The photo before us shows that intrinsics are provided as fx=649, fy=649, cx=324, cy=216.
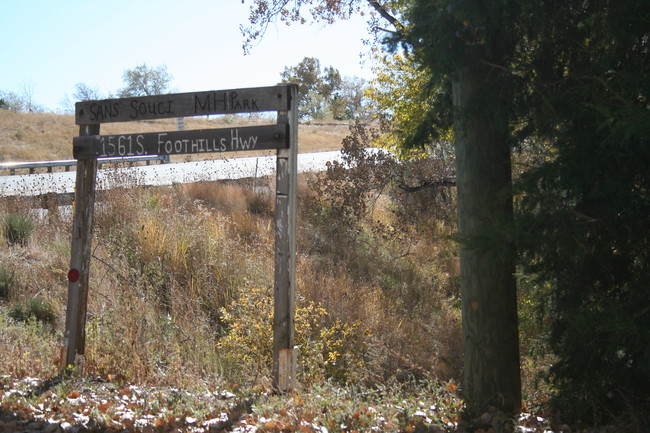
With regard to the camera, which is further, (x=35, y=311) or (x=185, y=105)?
(x=35, y=311)

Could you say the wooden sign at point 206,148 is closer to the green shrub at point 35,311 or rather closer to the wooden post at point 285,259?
the wooden post at point 285,259

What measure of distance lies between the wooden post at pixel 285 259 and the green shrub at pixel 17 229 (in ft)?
21.7

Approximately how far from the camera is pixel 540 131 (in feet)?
16.0

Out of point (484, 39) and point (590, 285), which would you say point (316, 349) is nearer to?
point (590, 285)

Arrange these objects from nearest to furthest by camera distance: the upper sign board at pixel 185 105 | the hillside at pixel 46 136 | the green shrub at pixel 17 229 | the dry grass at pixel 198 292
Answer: the upper sign board at pixel 185 105
the dry grass at pixel 198 292
the green shrub at pixel 17 229
the hillside at pixel 46 136

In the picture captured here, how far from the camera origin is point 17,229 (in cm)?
1050

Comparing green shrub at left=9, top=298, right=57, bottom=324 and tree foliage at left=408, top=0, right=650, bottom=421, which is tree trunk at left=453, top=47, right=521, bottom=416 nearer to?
tree foliage at left=408, top=0, right=650, bottom=421

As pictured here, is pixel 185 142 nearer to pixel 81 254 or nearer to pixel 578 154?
pixel 81 254

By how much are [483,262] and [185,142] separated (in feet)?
9.14

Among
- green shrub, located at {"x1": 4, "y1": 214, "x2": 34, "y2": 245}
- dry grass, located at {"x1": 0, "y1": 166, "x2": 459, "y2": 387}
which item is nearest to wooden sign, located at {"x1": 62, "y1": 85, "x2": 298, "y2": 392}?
dry grass, located at {"x1": 0, "y1": 166, "x2": 459, "y2": 387}

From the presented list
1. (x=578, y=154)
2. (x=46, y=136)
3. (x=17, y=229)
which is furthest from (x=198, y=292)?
(x=46, y=136)

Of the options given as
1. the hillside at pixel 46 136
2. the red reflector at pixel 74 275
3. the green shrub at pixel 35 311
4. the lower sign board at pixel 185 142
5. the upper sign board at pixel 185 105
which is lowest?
the green shrub at pixel 35 311

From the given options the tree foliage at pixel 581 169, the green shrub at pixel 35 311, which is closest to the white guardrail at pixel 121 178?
the green shrub at pixel 35 311

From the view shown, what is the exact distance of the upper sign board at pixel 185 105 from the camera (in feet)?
18.0
